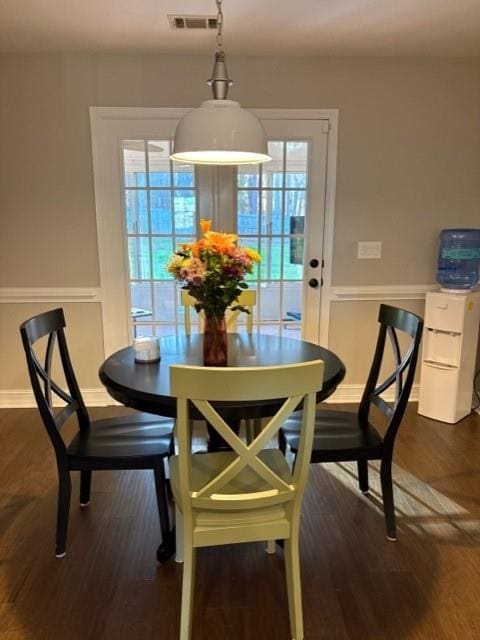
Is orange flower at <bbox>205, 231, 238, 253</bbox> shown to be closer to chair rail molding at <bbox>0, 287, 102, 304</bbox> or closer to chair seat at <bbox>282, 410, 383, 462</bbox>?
chair seat at <bbox>282, 410, 383, 462</bbox>

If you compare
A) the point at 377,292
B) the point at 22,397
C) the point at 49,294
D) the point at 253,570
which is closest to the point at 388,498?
the point at 253,570

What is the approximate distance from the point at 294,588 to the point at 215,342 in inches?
37.4

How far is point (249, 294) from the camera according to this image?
2768mm

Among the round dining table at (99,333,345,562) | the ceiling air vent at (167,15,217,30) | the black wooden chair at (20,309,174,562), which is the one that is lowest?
the black wooden chair at (20,309,174,562)

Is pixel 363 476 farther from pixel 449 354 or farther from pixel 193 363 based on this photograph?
pixel 449 354

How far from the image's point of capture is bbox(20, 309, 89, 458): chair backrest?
1877mm

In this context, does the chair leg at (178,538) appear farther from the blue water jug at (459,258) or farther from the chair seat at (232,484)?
the blue water jug at (459,258)

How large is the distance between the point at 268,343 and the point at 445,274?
5.83 feet

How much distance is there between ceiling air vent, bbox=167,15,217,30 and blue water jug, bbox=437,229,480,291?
2.09 metres

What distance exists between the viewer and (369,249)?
135 inches

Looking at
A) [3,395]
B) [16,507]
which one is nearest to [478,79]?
[16,507]

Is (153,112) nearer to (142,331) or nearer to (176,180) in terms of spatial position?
(176,180)

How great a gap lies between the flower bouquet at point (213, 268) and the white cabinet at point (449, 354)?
194cm

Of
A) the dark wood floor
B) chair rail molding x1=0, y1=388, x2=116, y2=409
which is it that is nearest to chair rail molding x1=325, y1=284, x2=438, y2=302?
the dark wood floor
